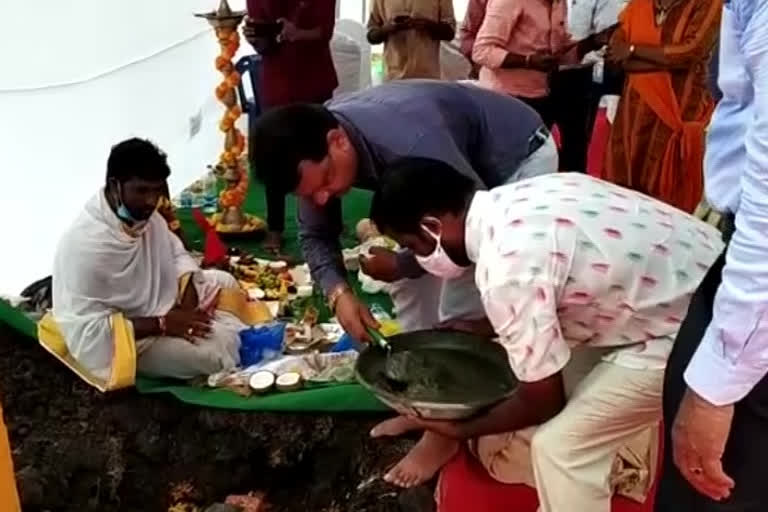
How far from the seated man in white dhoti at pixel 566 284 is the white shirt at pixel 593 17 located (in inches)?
98.0

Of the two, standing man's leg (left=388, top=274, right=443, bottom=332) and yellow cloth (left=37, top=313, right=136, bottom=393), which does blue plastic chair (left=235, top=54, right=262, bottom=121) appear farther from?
standing man's leg (left=388, top=274, right=443, bottom=332)

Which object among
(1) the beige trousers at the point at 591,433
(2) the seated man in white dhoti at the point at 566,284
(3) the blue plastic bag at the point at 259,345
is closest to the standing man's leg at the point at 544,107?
(3) the blue plastic bag at the point at 259,345

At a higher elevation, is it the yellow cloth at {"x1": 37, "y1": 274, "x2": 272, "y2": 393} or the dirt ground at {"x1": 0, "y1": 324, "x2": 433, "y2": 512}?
the yellow cloth at {"x1": 37, "y1": 274, "x2": 272, "y2": 393}

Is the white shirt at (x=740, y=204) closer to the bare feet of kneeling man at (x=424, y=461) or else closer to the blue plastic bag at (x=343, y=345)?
the bare feet of kneeling man at (x=424, y=461)

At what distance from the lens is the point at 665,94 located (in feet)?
10.6

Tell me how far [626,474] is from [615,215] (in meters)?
Result: 0.52

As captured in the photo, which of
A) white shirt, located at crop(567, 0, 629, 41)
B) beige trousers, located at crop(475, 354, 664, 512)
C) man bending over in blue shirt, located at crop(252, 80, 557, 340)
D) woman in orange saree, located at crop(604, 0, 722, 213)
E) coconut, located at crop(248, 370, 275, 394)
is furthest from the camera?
white shirt, located at crop(567, 0, 629, 41)

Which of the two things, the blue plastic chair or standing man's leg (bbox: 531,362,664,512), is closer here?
standing man's leg (bbox: 531,362,664,512)

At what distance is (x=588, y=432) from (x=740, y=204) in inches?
29.7

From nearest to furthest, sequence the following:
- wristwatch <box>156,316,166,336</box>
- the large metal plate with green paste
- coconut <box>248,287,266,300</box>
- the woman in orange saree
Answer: the large metal plate with green paste
wristwatch <box>156,316,166,336</box>
the woman in orange saree
coconut <box>248,287,266,300</box>

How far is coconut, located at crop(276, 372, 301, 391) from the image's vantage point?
2592 mm

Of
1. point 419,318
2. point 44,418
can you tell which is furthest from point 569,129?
point 44,418

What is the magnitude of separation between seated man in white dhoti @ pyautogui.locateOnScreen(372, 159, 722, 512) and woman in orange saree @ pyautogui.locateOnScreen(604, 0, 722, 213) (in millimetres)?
1473

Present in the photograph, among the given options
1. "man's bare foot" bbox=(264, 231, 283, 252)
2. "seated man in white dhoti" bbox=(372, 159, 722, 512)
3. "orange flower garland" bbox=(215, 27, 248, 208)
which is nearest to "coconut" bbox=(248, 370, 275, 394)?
"seated man in white dhoti" bbox=(372, 159, 722, 512)
